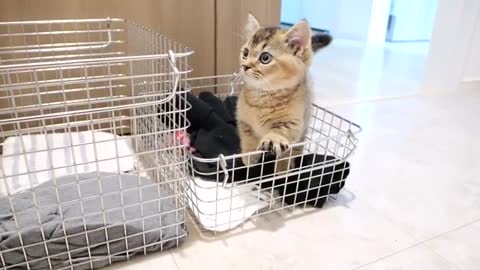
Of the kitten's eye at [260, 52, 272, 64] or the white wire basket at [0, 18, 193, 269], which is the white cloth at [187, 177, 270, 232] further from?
the kitten's eye at [260, 52, 272, 64]

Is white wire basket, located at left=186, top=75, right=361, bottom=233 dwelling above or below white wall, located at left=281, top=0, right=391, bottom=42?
below

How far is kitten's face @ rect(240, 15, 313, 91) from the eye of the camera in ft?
3.43

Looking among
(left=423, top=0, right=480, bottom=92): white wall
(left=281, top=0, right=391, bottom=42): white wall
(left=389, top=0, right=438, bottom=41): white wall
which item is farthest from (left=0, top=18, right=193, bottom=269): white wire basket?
(left=389, top=0, right=438, bottom=41): white wall

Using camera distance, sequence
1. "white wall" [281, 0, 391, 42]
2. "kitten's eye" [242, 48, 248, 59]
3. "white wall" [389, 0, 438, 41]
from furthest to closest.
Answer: "white wall" [389, 0, 438, 41], "white wall" [281, 0, 391, 42], "kitten's eye" [242, 48, 248, 59]

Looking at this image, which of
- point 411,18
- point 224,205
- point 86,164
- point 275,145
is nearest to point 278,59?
point 275,145

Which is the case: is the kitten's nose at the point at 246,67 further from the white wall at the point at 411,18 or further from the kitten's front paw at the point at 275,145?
the white wall at the point at 411,18

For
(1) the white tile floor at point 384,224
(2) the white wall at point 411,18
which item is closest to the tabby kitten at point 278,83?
(1) the white tile floor at point 384,224

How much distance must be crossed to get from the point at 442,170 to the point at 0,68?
1267mm

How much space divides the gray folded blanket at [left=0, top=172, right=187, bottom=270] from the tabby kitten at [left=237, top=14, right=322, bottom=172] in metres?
0.28

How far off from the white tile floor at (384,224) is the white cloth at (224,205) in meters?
0.03

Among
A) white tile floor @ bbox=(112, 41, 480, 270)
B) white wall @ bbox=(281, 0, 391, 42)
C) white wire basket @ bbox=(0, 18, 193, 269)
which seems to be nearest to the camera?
white wire basket @ bbox=(0, 18, 193, 269)

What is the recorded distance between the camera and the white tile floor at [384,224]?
85 centimetres

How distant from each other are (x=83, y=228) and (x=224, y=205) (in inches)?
13.9

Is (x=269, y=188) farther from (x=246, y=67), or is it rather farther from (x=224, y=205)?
(x=246, y=67)
